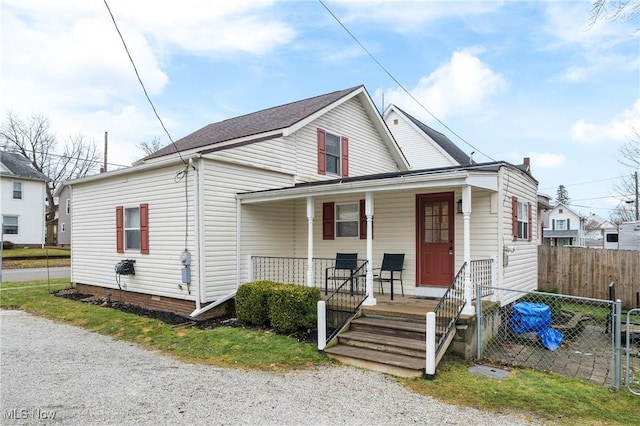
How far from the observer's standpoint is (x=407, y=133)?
2088 centimetres

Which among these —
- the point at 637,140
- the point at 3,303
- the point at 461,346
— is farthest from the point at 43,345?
the point at 637,140

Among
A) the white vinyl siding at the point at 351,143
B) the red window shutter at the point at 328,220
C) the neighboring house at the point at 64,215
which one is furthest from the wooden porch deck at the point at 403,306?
the neighboring house at the point at 64,215

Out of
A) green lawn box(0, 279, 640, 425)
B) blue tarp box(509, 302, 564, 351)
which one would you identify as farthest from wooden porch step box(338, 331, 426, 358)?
blue tarp box(509, 302, 564, 351)

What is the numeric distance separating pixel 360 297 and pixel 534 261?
531 centimetres

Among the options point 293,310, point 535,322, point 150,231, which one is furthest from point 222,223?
point 535,322

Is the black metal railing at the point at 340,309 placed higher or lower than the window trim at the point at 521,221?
lower

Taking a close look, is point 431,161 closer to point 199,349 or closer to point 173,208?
point 173,208

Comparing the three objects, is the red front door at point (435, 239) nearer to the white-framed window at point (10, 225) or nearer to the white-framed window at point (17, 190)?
the white-framed window at point (10, 225)

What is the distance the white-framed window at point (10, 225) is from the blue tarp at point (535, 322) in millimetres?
30865

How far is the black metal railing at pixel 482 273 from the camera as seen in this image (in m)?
6.87

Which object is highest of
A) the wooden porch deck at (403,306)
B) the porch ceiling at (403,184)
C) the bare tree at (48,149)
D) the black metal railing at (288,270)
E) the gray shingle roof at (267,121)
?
the bare tree at (48,149)

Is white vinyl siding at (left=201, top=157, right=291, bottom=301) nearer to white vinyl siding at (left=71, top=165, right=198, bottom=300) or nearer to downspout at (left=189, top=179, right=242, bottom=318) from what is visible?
downspout at (left=189, top=179, right=242, bottom=318)

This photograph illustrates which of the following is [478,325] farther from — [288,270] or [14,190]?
[14,190]

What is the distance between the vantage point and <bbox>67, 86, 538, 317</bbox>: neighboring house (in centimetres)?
754
